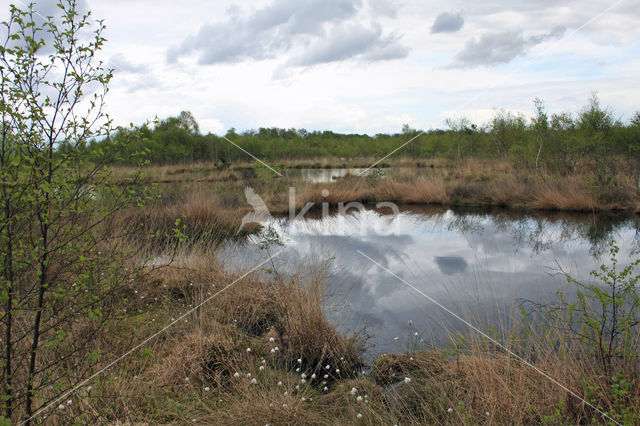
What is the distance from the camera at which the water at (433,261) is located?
4.77 meters

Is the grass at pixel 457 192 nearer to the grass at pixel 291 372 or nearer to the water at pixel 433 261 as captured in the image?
the water at pixel 433 261

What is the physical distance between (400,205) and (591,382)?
11.2m

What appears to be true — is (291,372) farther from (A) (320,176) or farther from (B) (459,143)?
(B) (459,143)

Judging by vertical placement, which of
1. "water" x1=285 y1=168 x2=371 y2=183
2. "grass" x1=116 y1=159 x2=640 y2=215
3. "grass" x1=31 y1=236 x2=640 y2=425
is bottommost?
"grass" x1=31 y1=236 x2=640 y2=425

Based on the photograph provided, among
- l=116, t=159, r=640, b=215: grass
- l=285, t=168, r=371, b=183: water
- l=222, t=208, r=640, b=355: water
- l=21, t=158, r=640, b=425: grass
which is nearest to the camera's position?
l=21, t=158, r=640, b=425: grass

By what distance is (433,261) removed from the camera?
717 cm

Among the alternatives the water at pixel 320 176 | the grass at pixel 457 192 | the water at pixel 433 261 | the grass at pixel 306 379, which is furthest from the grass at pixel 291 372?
the water at pixel 320 176

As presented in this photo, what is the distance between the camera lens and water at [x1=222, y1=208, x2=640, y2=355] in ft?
15.7

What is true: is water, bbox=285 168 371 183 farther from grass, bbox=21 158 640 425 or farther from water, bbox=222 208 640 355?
grass, bbox=21 158 640 425

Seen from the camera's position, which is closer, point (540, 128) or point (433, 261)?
point (433, 261)

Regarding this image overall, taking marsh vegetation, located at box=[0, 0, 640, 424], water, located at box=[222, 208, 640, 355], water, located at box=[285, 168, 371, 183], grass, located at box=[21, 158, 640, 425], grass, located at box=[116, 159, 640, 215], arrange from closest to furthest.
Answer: marsh vegetation, located at box=[0, 0, 640, 424], grass, located at box=[21, 158, 640, 425], water, located at box=[222, 208, 640, 355], grass, located at box=[116, 159, 640, 215], water, located at box=[285, 168, 371, 183]

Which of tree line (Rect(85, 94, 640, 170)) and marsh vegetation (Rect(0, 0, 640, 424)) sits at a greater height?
tree line (Rect(85, 94, 640, 170))

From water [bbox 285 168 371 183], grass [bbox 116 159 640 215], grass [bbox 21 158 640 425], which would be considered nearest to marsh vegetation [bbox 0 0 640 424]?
grass [bbox 21 158 640 425]

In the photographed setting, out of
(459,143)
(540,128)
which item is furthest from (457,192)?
(459,143)
